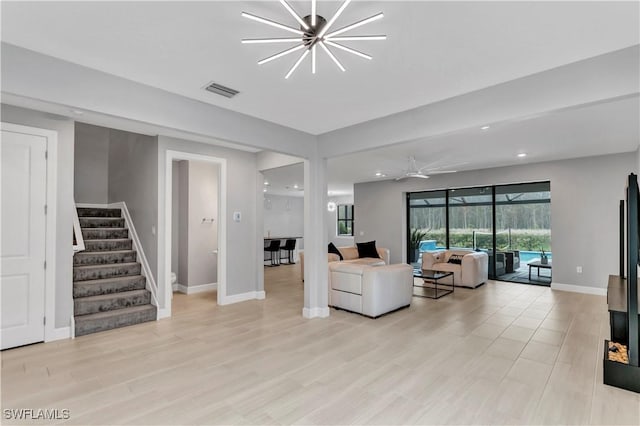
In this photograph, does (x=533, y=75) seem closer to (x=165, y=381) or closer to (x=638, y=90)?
(x=638, y=90)

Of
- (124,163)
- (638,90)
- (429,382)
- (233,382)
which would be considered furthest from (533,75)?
(124,163)

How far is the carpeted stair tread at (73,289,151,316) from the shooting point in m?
4.24

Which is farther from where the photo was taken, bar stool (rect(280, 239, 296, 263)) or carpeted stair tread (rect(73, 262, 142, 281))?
bar stool (rect(280, 239, 296, 263))

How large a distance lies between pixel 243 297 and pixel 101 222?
2806 millimetres

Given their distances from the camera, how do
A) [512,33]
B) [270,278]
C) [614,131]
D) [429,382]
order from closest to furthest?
[512,33], [429,382], [614,131], [270,278]

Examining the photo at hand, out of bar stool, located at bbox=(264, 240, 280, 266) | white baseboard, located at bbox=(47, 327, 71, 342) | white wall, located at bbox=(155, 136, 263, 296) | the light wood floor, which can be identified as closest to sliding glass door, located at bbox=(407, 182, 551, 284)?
the light wood floor

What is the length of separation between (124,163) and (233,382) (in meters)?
4.91

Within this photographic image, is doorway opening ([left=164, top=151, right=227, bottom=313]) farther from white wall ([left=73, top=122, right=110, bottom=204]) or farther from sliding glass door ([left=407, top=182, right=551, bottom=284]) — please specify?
sliding glass door ([left=407, top=182, right=551, bottom=284])

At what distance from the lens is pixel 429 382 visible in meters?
2.79

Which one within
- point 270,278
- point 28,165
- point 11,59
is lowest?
point 270,278

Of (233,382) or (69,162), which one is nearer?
(233,382)

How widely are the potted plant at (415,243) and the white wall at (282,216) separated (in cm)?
519

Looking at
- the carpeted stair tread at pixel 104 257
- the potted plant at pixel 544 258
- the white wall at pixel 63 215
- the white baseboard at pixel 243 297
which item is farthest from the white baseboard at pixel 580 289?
the white wall at pixel 63 215

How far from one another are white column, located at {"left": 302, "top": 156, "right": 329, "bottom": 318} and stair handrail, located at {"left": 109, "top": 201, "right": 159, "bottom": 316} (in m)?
2.24
